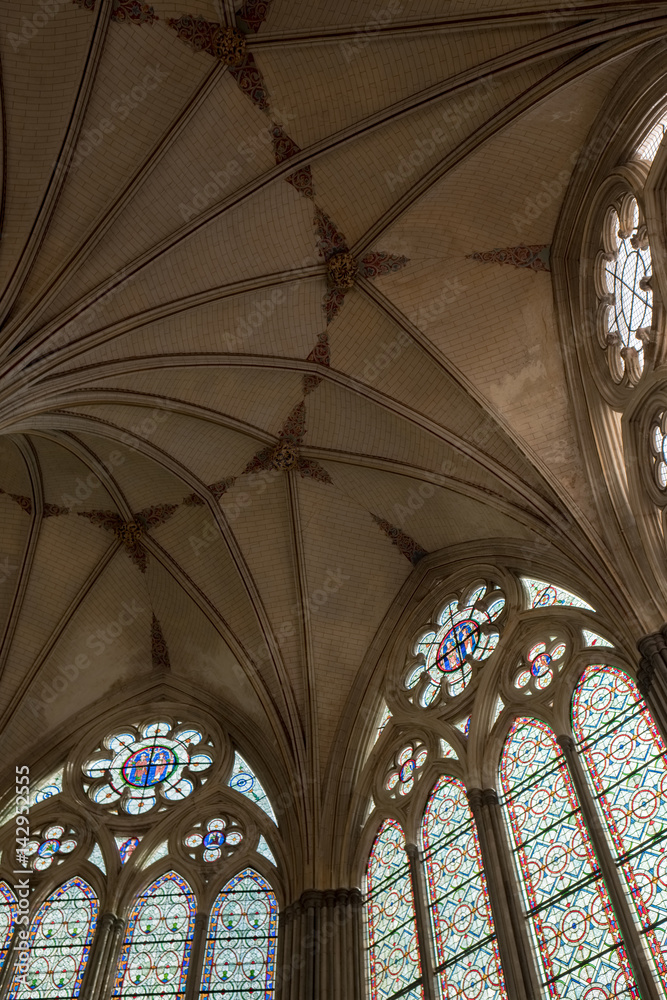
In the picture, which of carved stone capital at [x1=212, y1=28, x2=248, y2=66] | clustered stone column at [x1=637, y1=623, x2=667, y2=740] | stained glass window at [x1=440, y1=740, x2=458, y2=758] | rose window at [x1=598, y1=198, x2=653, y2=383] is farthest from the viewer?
stained glass window at [x1=440, y1=740, x2=458, y2=758]

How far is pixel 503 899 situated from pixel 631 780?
6.36 ft

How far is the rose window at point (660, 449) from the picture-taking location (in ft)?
39.6

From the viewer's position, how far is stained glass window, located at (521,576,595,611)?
1341cm

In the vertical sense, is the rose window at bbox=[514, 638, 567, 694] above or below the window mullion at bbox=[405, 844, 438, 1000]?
above

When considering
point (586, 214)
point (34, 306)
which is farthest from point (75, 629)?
point (586, 214)

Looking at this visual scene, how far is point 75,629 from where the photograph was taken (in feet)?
54.4

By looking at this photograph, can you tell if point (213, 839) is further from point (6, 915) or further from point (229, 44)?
point (229, 44)

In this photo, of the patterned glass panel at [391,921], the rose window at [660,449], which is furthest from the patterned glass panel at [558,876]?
the rose window at [660,449]

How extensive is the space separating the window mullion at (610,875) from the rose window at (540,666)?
101 cm

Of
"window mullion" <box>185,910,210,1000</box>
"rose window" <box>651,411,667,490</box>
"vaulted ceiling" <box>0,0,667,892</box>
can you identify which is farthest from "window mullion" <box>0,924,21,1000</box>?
"rose window" <box>651,411,667,490</box>

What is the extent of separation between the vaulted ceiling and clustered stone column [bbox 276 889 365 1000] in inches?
83.3

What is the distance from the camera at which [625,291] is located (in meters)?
13.0

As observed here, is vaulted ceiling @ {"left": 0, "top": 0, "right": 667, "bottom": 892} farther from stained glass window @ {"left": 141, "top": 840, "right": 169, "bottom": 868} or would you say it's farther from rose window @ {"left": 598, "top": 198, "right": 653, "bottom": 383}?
stained glass window @ {"left": 141, "top": 840, "right": 169, "bottom": 868}

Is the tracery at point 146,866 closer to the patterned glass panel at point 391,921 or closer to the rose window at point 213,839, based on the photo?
the rose window at point 213,839
